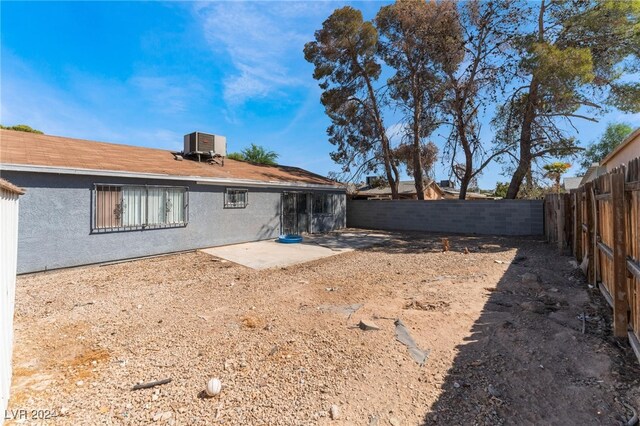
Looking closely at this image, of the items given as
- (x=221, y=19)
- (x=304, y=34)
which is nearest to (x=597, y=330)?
(x=221, y=19)

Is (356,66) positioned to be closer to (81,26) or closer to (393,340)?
(81,26)

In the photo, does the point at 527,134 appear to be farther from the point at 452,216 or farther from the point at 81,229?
the point at 81,229

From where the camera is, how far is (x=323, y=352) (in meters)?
3.26

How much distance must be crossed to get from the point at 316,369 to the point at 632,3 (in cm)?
1552

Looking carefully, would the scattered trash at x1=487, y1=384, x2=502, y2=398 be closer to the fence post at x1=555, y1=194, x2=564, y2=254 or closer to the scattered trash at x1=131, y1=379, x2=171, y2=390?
the scattered trash at x1=131, y1=379, x2=171, y2=390

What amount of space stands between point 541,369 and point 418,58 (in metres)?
15.3

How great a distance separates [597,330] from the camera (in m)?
3.47

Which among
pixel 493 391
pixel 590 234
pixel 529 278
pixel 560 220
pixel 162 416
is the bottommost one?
pixel 162 416

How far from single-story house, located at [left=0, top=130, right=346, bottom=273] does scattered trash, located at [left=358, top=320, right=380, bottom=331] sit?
743cm

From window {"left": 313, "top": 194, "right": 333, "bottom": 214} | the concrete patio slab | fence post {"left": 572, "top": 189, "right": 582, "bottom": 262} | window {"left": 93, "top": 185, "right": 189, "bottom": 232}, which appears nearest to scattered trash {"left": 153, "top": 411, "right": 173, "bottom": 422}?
the concrete patio slab

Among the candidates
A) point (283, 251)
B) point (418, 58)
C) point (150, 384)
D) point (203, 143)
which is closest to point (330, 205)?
point (283, 251)

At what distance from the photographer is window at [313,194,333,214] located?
582 inches

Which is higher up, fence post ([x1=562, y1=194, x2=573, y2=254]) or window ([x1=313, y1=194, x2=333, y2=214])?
window ([x1=313, y1=194, x2=333, y2=214])

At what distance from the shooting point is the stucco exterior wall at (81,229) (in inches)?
265
